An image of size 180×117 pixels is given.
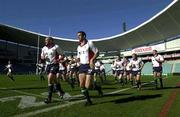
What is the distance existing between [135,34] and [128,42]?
5944mm

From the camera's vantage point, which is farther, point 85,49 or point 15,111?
point 85,49

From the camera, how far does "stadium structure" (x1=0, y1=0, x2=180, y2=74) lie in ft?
266

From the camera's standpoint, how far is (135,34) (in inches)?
3723

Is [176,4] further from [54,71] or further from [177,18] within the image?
[54,71]

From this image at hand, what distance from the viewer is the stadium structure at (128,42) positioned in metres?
81.1

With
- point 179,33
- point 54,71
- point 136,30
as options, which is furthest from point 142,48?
point 54,71

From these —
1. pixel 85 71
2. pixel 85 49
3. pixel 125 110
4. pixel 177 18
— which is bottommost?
pixel 125 110

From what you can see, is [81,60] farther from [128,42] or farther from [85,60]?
[128,42]

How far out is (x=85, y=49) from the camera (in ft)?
33.8

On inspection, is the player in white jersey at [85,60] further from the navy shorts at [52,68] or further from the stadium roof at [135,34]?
the stadium roof at [135,34]

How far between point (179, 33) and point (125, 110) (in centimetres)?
8036

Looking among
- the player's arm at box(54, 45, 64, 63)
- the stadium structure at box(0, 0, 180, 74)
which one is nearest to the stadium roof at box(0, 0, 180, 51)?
the stadium structure at box(0, 0, 180, 74)

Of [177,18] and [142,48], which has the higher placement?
[177,18]

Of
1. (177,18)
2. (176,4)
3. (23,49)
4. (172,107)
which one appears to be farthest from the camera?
(23,49)
